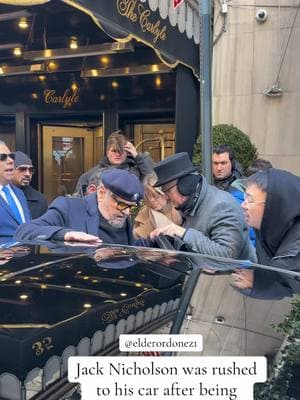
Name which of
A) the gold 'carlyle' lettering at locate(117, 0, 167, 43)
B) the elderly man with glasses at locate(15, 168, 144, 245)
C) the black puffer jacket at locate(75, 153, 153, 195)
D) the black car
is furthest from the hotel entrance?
the black car

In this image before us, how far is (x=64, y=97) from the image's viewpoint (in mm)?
9469

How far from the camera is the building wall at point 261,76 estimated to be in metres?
7.53

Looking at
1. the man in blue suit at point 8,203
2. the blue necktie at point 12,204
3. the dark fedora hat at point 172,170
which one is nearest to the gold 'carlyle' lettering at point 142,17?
the man in blue suit at point 8,203

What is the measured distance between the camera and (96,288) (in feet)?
5.79

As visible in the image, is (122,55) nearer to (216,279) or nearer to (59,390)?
(216,279)

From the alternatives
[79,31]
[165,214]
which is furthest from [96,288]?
[79,31]

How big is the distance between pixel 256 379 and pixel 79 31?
756 centimetres

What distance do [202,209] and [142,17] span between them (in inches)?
152

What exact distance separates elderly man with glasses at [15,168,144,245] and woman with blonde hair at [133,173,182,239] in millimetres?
191

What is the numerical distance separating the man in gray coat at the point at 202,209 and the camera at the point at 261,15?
573 centimetres

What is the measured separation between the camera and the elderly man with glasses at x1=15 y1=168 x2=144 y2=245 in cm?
260
